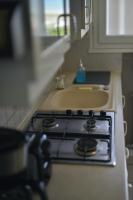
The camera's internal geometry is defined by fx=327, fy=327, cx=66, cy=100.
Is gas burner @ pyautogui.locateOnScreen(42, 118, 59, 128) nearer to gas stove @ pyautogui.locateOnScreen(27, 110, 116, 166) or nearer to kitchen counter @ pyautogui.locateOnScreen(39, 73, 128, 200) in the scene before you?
gas stove @ pyautogui.locateOnScreen(27, 110, 116, 166)

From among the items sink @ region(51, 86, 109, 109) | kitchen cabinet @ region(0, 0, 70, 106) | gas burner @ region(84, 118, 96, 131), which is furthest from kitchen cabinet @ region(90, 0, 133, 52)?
kitchen cabinet @ region(0, 0, 70, 106)

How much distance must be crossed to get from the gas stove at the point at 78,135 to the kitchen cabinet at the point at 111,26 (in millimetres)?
1094

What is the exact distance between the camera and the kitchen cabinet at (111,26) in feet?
9.34

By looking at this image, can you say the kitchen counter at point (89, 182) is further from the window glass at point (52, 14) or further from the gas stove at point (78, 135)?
the window glass at point (52, 14)

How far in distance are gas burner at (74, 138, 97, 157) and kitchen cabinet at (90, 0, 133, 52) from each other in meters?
1.58

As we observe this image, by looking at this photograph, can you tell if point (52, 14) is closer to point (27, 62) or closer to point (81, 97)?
point (27, 62)

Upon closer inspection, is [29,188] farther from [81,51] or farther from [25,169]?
[81,51]

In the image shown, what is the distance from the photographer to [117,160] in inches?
54.5

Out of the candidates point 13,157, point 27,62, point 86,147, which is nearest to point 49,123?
point 86,147

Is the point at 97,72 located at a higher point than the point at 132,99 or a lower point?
higher

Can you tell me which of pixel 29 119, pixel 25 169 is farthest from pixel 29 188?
pixel 29 119

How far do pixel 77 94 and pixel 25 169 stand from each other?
1600 mm

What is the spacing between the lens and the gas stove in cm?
141

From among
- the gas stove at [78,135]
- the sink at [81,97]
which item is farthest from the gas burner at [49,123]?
the sink at [81,97]
